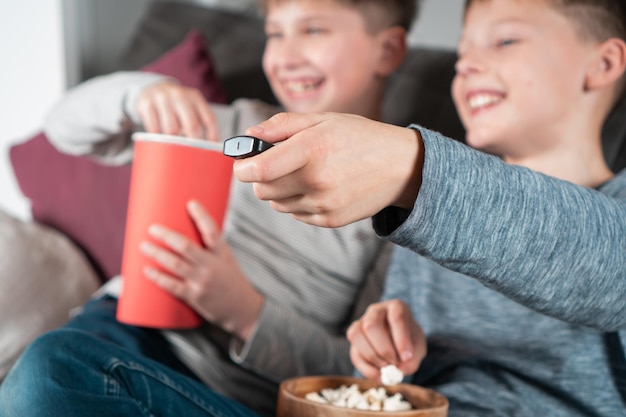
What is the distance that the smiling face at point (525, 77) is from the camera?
1023 mm

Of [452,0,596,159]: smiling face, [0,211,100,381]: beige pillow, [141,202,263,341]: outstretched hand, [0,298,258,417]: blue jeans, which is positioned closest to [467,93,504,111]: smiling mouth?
[452,0,596,159]: smiling face

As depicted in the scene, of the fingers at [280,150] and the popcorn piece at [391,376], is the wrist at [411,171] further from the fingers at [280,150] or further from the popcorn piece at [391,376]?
the popcorn piece at [391,376]

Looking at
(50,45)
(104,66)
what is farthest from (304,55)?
(104,66)

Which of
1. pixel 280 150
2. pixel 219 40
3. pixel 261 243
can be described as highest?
pixel 280 150

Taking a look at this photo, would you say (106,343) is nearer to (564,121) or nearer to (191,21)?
(564,121)

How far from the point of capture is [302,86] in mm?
1377

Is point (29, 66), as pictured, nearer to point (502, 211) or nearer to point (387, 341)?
point (387, 341)

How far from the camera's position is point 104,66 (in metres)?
2.37

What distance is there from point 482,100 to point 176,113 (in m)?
0.49

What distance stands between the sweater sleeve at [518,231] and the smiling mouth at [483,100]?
372 millimetres

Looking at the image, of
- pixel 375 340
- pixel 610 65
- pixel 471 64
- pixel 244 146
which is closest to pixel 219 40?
pixel 471 64

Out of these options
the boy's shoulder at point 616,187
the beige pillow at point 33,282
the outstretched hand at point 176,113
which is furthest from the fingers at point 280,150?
the beige pillow at point 33,282

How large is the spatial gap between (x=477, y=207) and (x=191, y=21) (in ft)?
4.65

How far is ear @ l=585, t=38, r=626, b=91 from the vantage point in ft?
3.45
